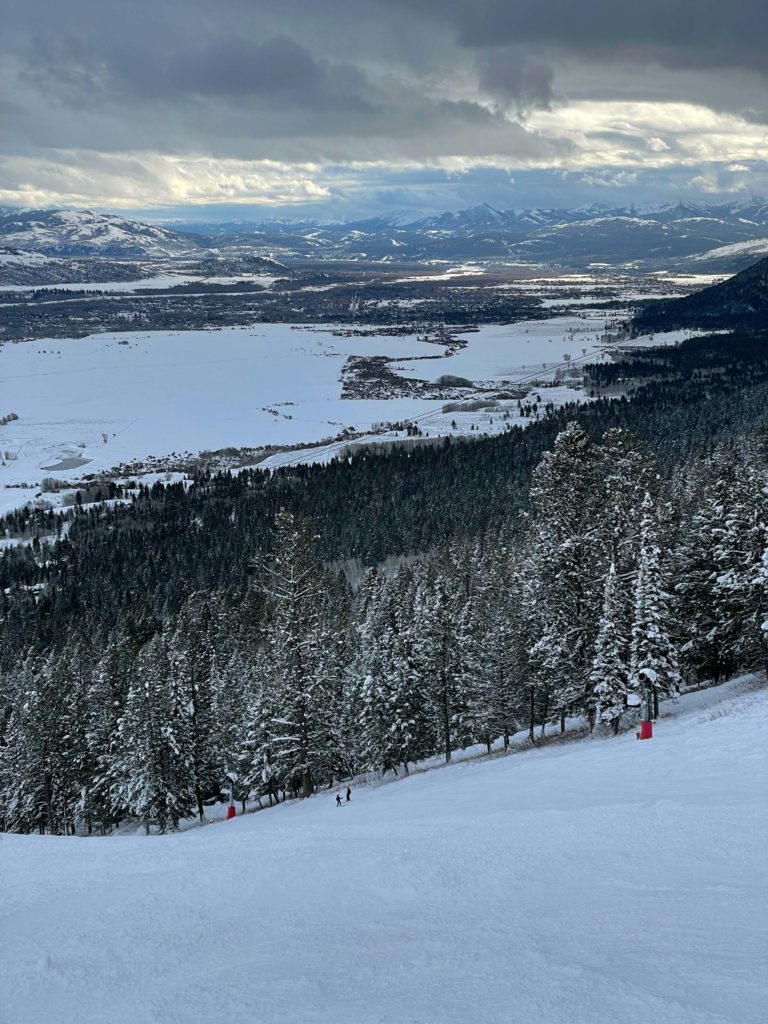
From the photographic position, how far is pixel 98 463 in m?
174

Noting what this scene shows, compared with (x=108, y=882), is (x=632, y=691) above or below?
below

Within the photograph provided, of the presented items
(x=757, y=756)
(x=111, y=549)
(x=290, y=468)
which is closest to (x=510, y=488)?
(x=290, y=468)

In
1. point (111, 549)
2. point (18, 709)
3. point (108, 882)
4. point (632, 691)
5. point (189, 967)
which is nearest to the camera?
point (189, 967)

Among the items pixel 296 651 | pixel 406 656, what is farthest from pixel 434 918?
pixel 406 656

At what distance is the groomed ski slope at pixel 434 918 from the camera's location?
8820 millimetres

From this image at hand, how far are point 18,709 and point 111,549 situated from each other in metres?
76.5

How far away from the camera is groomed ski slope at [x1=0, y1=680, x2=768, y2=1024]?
8.82 metres

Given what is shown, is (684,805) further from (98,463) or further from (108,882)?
(98,463)

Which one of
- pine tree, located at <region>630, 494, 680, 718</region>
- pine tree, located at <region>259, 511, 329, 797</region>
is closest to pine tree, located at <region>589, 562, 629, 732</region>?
pine tree, located at <region>630, 494, 680, 718</region>

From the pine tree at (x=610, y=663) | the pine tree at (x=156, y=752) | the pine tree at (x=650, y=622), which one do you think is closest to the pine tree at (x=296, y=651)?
the pine tree at (x=156, y=752)

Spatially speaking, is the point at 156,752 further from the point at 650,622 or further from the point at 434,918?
the point at 434,918

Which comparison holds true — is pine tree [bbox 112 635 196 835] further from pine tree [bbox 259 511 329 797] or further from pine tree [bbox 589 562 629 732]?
pine tree [bbox 589 562 629 732]

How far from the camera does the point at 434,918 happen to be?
1160 cm

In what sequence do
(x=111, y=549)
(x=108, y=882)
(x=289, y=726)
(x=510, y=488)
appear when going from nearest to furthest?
(x=108, y=882) < (x=289, y=726) < (x=111, y=549) < (x=510, y=488)
